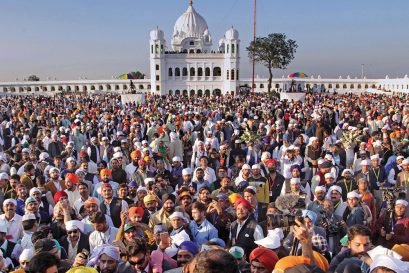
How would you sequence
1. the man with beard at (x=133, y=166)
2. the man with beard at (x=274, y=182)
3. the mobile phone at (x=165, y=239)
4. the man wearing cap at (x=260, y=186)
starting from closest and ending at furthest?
the mobile phone at (x=165, y=239) < the man wearing cap at (x=260, y=186) < the man with beard at (x=274, y=182) < the man with beard at (x=133, y=166)

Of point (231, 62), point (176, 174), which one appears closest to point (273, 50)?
point (231, 62)

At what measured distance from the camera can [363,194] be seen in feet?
18.2

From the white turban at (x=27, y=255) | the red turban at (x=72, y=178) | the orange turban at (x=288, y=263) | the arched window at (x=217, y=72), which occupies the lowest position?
the white turban at (x=27, y=255)

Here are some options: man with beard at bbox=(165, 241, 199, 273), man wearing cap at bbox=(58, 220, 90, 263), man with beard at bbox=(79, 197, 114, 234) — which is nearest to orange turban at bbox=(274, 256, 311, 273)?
man with beard at bbox=(165, 241, 199, 273)

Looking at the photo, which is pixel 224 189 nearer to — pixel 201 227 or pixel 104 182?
pixel 201 227

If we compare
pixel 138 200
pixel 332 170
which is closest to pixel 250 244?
pixel 138 200

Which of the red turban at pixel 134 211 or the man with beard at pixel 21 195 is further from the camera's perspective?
the man with beard at pixel 21 195

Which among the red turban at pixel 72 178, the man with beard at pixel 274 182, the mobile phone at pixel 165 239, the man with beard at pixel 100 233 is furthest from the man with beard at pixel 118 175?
the mobile phone at pixel 165 239

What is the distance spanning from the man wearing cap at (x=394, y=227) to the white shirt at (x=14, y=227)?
4244mm

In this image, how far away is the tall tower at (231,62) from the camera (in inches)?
2336

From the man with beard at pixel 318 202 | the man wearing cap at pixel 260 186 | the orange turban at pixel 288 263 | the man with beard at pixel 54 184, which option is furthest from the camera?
the man with beard at pixel 54 184

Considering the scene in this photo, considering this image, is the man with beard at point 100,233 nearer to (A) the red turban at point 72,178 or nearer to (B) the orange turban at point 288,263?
(A) the red turban at point 72,178

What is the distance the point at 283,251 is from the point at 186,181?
3058 millimetres

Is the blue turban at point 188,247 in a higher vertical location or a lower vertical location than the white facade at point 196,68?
lower
